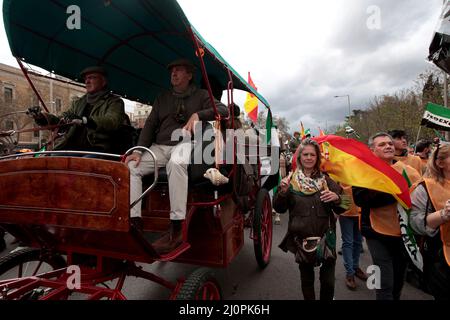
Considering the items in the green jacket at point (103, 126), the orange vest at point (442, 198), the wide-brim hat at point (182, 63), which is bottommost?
the orange vest at point (442, 198)

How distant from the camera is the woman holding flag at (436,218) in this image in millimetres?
2008

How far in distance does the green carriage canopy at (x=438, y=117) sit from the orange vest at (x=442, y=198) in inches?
130

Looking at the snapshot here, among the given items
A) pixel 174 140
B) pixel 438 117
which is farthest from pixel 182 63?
pixel 438 117

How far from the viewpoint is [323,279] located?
2.51 metres

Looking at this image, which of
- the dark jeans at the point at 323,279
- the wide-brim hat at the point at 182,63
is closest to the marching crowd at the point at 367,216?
the dark jeans at the point at 323,279

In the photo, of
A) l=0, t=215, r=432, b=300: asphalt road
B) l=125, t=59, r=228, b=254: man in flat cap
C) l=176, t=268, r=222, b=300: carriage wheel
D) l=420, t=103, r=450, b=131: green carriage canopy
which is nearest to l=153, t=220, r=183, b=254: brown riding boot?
l=125, t=59, r=228, b=254: man in flat cap

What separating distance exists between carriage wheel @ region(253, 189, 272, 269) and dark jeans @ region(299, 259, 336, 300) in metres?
1.23

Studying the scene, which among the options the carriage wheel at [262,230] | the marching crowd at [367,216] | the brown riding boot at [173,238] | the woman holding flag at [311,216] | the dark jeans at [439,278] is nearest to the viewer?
the dark jeans at [439,278]

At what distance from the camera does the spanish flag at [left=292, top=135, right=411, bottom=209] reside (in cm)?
237

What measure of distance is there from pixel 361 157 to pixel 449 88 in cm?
1790

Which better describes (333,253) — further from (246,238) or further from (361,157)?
(246,238)

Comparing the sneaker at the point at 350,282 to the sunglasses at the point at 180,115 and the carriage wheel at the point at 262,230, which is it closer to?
the carriage wheel at the point at 262,230
